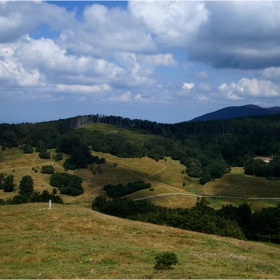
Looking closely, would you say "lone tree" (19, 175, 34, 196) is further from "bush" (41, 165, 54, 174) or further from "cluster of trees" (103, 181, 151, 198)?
"cluster of trees" (103, 181, 151, 198)

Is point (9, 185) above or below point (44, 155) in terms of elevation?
below

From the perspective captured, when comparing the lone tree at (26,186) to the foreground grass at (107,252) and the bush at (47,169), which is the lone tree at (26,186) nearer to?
the bush at (47,169)

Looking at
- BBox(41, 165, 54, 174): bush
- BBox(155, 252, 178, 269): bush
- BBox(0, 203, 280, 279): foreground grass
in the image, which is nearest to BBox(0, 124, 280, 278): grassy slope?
BBox(0, 203, 280, 279): foreground grass

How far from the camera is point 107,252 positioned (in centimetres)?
2897

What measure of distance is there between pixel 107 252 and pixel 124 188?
4427 inches

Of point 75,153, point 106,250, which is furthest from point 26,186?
point 106,250

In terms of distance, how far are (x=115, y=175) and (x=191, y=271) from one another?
14485 centimetres

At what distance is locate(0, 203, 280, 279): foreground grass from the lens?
2272 centimetres

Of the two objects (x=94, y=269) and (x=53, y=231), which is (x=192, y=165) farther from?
(x=94, y=269)

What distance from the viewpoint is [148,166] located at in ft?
627

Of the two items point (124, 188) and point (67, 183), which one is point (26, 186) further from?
point (124, 188)

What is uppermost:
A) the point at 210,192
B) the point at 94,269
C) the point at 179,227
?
the point at 94,269

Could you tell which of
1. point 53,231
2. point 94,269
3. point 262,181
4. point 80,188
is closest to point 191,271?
point 94,269

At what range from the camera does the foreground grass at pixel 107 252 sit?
74.5ft
